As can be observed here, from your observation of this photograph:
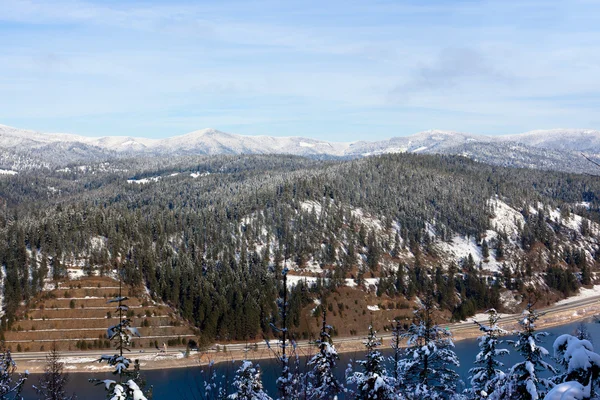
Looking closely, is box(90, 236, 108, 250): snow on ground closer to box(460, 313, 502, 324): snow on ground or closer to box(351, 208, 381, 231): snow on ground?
box(351, 208, 381, 231): snow on ground

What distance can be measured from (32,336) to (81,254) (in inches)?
1201

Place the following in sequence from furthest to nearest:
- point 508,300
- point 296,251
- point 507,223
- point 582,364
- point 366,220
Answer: point 507,223
point 366,220
point 296,251
point 508,300
point 582,364

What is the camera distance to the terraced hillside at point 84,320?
3703 inches

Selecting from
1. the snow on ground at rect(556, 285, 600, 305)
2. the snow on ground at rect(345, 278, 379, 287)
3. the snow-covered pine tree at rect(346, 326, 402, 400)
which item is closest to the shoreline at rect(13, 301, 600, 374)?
the snow on ground at rect(345, 278, 379, 287)

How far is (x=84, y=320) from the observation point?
99000 mm

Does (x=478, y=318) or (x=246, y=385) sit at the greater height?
(x=246, y=385)

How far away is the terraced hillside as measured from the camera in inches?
3703

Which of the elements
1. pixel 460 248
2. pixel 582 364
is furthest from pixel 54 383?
pixel 460 248

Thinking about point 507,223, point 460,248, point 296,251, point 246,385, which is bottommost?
point 460,248

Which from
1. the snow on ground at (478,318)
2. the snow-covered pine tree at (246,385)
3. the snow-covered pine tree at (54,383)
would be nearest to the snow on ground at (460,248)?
the snow on ground at (478,318)

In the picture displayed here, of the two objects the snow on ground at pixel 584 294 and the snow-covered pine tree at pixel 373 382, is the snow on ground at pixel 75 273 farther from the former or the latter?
the snow on ground at pixel 584 294

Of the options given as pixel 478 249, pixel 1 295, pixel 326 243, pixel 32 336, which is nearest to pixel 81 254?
pixel 1 295

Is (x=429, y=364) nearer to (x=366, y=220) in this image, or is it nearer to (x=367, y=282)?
(x=367, y=282)

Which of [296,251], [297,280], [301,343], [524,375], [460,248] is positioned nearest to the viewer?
[524,375]
